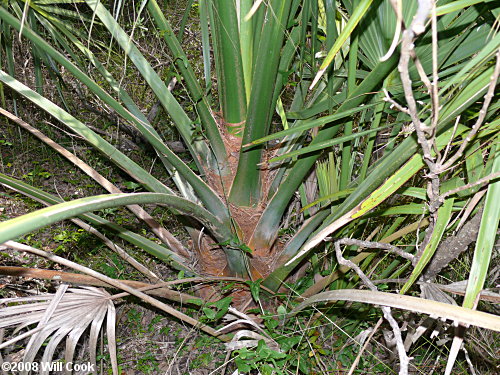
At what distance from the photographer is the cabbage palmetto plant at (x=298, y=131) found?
0.75 m

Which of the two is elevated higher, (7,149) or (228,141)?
(228,141)

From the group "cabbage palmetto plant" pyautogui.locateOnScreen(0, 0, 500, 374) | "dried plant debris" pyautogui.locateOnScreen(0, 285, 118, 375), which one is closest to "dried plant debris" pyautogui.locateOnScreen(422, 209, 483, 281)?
"cabbage palmetto plant" pyautogui.locateOnScreen(0, 0, 500, 374)

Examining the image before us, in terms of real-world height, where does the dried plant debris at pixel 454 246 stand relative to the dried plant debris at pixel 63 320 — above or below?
above

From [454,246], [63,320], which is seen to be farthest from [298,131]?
[63,320]

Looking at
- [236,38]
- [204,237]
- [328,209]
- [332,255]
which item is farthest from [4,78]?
[332,255]

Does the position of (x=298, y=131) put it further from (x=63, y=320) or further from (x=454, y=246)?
(x=63, y=320)

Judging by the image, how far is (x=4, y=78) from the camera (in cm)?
101

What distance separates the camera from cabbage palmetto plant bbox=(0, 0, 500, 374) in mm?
754

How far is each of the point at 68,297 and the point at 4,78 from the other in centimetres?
52

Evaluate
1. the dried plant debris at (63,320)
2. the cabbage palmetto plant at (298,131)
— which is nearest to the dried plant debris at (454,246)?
the cabbage palmetto plant at (298,131)

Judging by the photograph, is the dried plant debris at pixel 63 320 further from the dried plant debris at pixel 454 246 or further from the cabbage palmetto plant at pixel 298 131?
the dried plant debris at pixel 454 246

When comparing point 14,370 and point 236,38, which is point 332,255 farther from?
point 14,370

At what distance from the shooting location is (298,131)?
3.45ft

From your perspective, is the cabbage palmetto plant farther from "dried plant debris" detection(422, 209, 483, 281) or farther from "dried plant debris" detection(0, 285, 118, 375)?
"dried plant debris" detection(0, 285, 118, 375)
